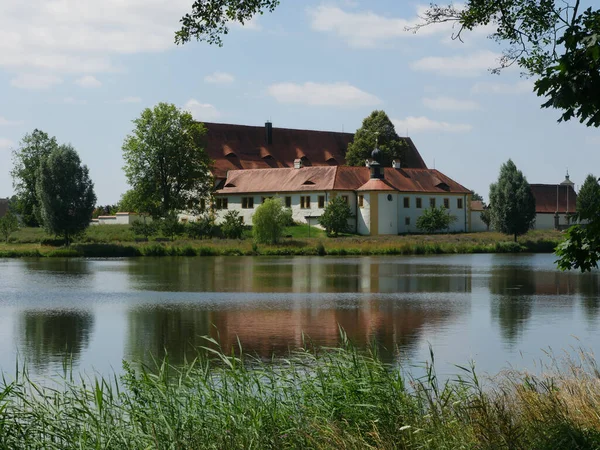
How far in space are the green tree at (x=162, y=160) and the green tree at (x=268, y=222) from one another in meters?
10.4

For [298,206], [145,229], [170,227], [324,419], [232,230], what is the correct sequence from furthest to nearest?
[298,206] < [232,230] < [145,229] < [170,227] < [324,419]

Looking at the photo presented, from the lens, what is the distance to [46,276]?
116 feet

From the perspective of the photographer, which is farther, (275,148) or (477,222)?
(275,148)

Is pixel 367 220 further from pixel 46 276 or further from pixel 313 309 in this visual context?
pixel 313 309

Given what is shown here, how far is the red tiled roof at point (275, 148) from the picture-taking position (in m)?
84.4

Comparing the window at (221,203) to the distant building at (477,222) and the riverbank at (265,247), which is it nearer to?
the riverbank at (265,247)

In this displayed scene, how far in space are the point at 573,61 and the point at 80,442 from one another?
4.78 metres

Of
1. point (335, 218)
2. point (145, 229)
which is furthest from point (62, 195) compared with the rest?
point (335, 218)

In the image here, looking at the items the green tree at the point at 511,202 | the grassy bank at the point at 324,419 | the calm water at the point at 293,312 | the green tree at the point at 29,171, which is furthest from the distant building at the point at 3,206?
the grassy bank at the point at 324,419

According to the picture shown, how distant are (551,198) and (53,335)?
75199 mm

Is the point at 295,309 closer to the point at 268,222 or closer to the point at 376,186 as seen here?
the point at 268,222

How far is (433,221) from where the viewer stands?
69500 mm

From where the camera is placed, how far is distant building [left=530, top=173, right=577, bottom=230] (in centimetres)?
8569

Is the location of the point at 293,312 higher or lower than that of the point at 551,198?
lower
